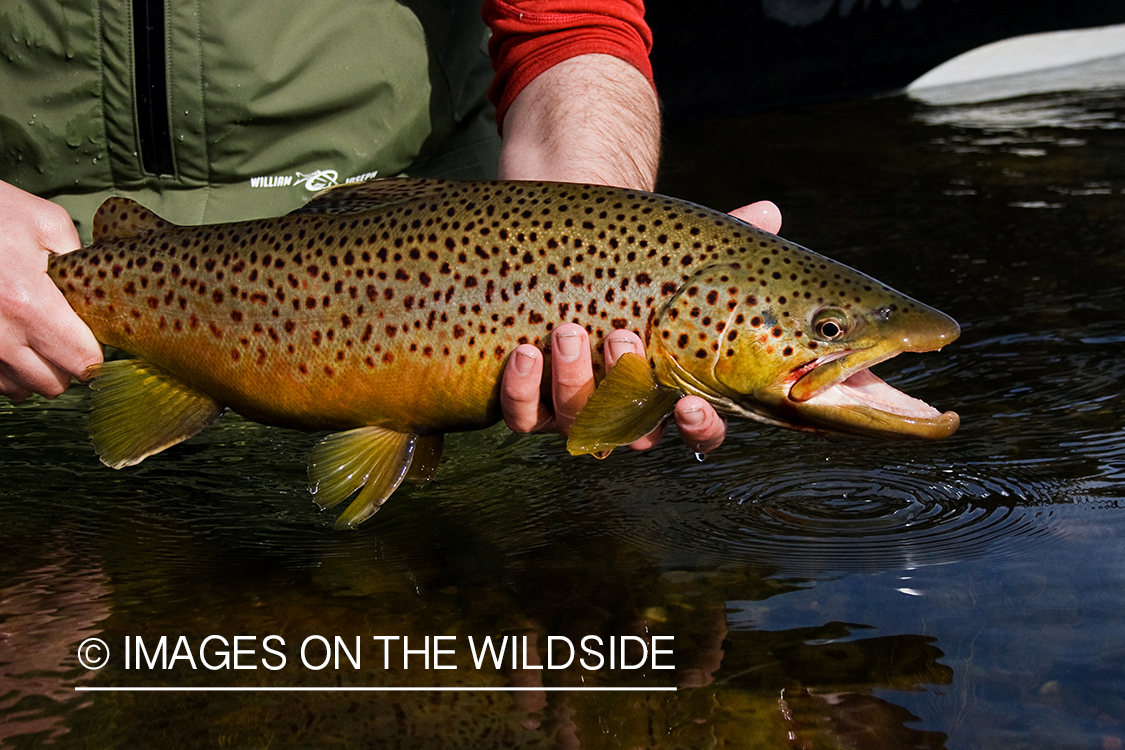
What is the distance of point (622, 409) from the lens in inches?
99.2

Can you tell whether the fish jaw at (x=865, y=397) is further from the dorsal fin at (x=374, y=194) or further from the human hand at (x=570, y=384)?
the dorsal fin at (x=374, y=194)

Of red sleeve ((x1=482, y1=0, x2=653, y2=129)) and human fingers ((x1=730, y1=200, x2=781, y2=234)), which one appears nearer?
human fingers ((x1=730, y1=200, x2=781, y2=234))

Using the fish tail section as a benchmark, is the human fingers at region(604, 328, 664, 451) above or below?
above

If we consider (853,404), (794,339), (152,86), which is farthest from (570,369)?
(152,86)

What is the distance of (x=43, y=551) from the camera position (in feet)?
9.82

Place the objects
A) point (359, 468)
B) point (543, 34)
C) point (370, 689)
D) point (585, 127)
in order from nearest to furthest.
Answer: point (370, 689)
point (359, 468)
point (585, 127)
point (543, 34)

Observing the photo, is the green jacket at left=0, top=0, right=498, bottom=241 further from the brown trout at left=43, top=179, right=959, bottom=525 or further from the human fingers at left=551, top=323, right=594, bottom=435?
the human fingers at left=551, top=323, right=594, bottom=435

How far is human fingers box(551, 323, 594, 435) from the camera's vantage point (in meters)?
2.52

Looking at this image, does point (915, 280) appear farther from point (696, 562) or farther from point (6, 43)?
point (6, 43)

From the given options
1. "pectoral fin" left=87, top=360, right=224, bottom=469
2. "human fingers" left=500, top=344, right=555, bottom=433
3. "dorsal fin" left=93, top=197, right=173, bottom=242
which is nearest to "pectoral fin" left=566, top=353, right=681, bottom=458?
"human fingers" left=500, top=344, right=555, bottom=433

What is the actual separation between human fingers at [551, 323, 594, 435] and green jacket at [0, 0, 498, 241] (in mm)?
1493

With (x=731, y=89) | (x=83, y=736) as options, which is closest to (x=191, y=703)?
(x=83, y=736)

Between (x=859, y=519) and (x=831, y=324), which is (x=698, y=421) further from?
(x=859, y=519)

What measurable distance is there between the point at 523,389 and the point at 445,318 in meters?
0.24
